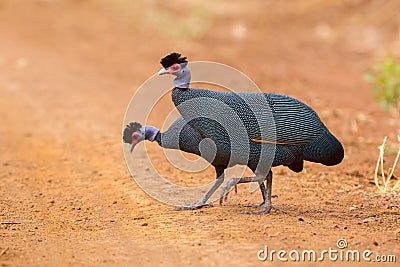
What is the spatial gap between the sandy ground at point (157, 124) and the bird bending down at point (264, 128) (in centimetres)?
46

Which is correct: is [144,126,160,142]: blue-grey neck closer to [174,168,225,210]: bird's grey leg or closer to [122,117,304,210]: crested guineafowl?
[122,117,304,210]: crested guineafowl

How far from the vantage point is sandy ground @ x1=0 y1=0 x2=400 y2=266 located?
4.66m

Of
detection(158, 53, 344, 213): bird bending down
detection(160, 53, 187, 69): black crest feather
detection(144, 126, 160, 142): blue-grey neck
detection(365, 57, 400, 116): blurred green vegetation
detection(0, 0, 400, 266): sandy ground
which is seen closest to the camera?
detection(0, 0, 400, 266): sandy ground

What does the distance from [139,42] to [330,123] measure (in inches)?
266

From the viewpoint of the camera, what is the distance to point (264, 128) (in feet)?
16.7

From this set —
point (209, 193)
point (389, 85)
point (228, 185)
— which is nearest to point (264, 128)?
point (228, 185)

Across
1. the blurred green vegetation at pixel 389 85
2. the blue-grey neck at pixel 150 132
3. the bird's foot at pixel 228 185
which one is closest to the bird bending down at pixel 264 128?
the bird's foot at pixel 228 185

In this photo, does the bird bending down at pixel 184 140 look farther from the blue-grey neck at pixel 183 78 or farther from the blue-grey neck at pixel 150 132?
the blue-grey neck at pixel 183 78

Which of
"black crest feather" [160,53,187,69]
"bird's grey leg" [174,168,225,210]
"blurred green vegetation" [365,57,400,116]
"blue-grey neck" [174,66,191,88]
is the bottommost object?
"bird's grey leg" [174,168,225,210]

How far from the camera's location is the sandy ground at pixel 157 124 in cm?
466

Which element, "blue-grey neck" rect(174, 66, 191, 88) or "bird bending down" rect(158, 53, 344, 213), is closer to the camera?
"bird bending down" rect(158, 53, 344, 213)

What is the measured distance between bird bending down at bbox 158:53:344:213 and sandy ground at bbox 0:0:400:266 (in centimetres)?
46

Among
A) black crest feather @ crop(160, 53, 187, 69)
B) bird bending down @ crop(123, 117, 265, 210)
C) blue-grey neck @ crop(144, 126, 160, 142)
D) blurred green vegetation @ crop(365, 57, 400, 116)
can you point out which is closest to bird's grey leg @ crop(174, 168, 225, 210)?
bird bending down @ crop(123, 117, 265, 210)

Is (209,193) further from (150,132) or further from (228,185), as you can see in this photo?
(150,132)
